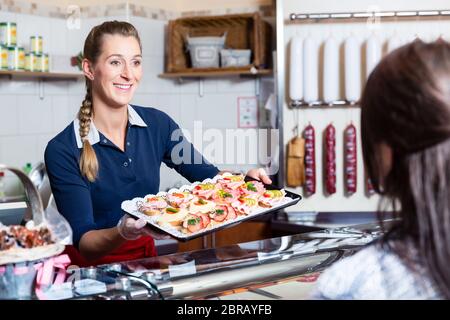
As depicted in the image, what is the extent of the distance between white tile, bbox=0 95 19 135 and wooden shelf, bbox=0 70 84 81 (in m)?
0.13

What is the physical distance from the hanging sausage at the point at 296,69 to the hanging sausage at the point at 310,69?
0.08ft

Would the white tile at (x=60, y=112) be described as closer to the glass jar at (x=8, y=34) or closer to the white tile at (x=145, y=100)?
the white tile at (x=145, y=100)

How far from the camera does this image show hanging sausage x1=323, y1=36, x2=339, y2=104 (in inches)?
166

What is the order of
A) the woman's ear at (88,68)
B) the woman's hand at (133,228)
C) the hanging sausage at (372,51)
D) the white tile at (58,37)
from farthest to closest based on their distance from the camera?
1. the white tile at (58,37)
2. the hanging sausage at (372,51)
3. the woman's ear at (88,68)
4. the woman's hand at (133,228)

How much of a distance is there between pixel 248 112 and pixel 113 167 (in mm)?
2332

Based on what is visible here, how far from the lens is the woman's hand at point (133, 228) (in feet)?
6.55

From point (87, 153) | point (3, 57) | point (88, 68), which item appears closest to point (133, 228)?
point (87, 153)

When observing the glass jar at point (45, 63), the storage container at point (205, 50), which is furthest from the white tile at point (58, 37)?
the storage container at point (205, 50)

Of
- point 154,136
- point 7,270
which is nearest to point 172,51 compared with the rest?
point 154,136

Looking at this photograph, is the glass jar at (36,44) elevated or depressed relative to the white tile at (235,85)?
elevated

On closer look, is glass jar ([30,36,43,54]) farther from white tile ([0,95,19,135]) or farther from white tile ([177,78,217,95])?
white tile ([177,78,217,95])

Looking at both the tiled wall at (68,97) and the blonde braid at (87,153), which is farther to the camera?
the tiled wall at (68,97)
